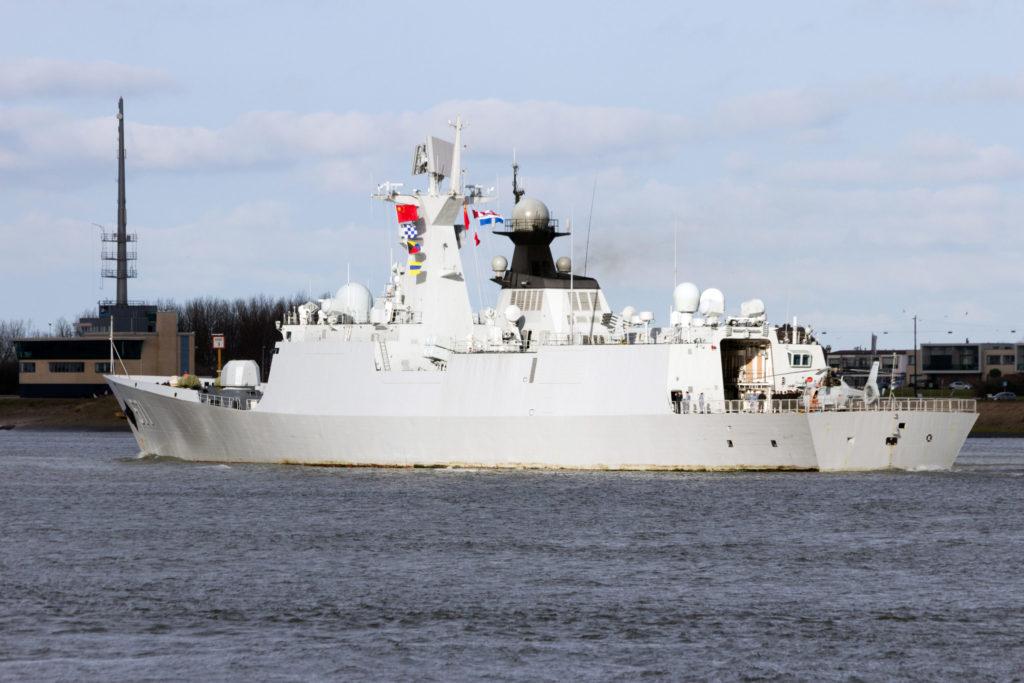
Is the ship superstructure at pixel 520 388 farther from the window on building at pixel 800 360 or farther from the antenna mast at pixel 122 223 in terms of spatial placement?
the antenna mast at pixel 122 223

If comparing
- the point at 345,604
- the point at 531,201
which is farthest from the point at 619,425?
the point at 345,604

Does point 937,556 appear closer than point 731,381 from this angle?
Yes

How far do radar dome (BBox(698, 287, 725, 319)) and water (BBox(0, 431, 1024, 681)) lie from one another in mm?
4491

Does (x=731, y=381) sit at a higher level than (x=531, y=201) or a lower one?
lower

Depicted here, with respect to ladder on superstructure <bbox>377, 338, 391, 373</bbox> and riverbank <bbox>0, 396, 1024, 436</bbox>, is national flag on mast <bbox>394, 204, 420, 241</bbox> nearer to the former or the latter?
ladder on superstructure <bbox>377, 338, 391, 373</bbox>

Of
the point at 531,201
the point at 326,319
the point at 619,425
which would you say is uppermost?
the point at 531,201

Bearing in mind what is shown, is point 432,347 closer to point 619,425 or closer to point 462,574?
point 619,425

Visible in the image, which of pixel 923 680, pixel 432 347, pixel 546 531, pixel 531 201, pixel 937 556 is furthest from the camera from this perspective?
pixel 531 201

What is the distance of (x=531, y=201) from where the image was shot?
40969mm

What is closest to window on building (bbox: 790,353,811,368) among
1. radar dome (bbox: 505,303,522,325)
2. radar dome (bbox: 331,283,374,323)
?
radar dome (bbox: 505,303,522,325)

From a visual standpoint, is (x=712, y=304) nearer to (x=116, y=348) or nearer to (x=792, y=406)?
(x=792, y=406)

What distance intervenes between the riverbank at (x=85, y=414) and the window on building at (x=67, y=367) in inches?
72.0

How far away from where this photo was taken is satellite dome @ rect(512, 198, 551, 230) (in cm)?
4044

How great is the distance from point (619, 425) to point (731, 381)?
151 inches
